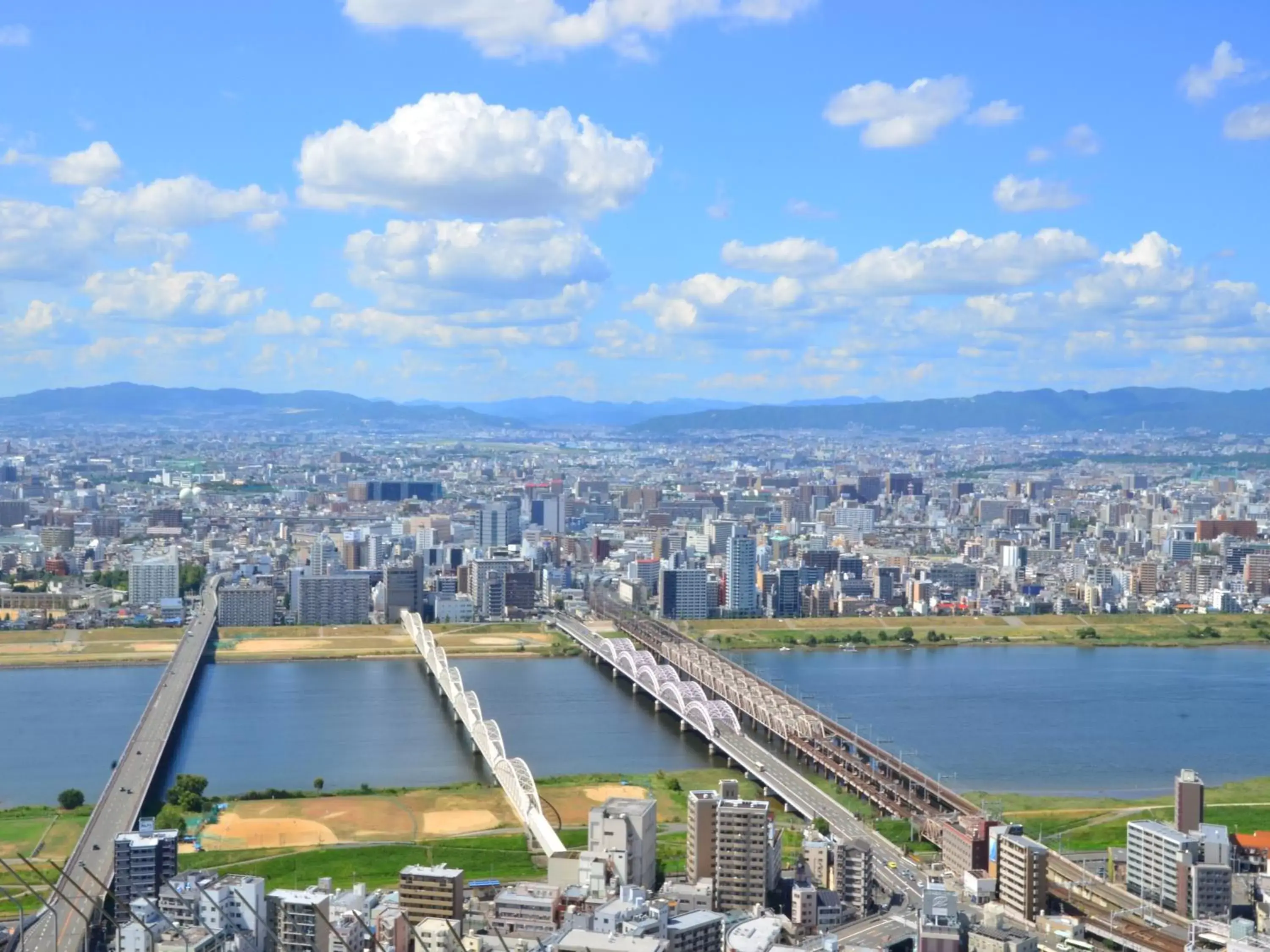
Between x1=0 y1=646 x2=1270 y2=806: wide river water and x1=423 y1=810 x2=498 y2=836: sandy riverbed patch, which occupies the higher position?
x1=423 y1=810 x2=498 y2=836: sandy riverbed patch

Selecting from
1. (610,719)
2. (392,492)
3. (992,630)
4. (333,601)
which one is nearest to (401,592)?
(333,601)

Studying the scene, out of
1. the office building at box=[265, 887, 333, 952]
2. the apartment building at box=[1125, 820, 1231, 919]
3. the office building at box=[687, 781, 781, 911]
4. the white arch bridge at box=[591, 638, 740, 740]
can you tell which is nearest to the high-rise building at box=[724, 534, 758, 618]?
the white arch bridge at box=[591, 638, 740, 740]

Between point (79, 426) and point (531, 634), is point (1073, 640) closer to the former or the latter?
point (531, 634)

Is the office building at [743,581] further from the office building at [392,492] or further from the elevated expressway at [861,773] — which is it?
the office building at [392,492]

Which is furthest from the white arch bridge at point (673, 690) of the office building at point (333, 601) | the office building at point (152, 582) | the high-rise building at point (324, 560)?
the office building at point (152, 582)

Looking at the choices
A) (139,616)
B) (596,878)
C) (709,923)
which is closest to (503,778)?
(596,878)

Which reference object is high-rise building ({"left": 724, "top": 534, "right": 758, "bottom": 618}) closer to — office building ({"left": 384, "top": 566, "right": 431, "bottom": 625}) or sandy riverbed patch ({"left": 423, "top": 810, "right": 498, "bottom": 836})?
office building ({"left": 384, "top": 566, "right": 431, "bottom": 625})

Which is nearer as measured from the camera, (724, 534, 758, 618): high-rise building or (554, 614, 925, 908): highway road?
(554, 614, 925, 908): highway road
